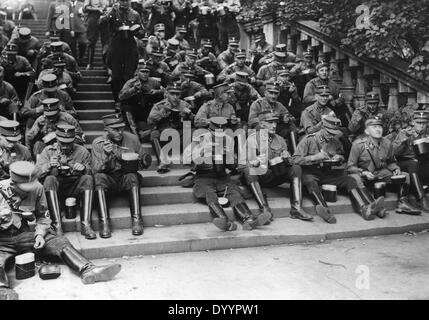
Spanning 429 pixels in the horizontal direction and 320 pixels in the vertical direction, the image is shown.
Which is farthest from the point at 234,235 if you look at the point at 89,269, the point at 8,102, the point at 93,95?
the point at 93,95

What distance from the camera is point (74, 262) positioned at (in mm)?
5598

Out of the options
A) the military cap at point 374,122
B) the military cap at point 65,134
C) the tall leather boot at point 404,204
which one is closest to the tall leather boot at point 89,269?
the military cap at point 65,134

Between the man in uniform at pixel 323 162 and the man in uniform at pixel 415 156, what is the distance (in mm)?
1012

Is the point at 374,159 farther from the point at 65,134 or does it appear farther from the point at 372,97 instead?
the point at 65,134

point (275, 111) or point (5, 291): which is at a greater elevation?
point (275, 111)

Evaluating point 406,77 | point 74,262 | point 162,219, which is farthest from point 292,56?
point 74,262

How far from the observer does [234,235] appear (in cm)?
692

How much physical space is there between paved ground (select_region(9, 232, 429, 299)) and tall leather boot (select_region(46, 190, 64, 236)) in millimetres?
795

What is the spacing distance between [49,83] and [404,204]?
6117mm

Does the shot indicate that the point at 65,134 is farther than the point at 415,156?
No

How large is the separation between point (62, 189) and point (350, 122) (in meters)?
5.36

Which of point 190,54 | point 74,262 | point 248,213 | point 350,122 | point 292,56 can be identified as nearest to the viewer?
point 74,262

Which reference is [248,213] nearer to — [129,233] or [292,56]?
[129,233]

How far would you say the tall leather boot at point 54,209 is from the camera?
6.51 metres
